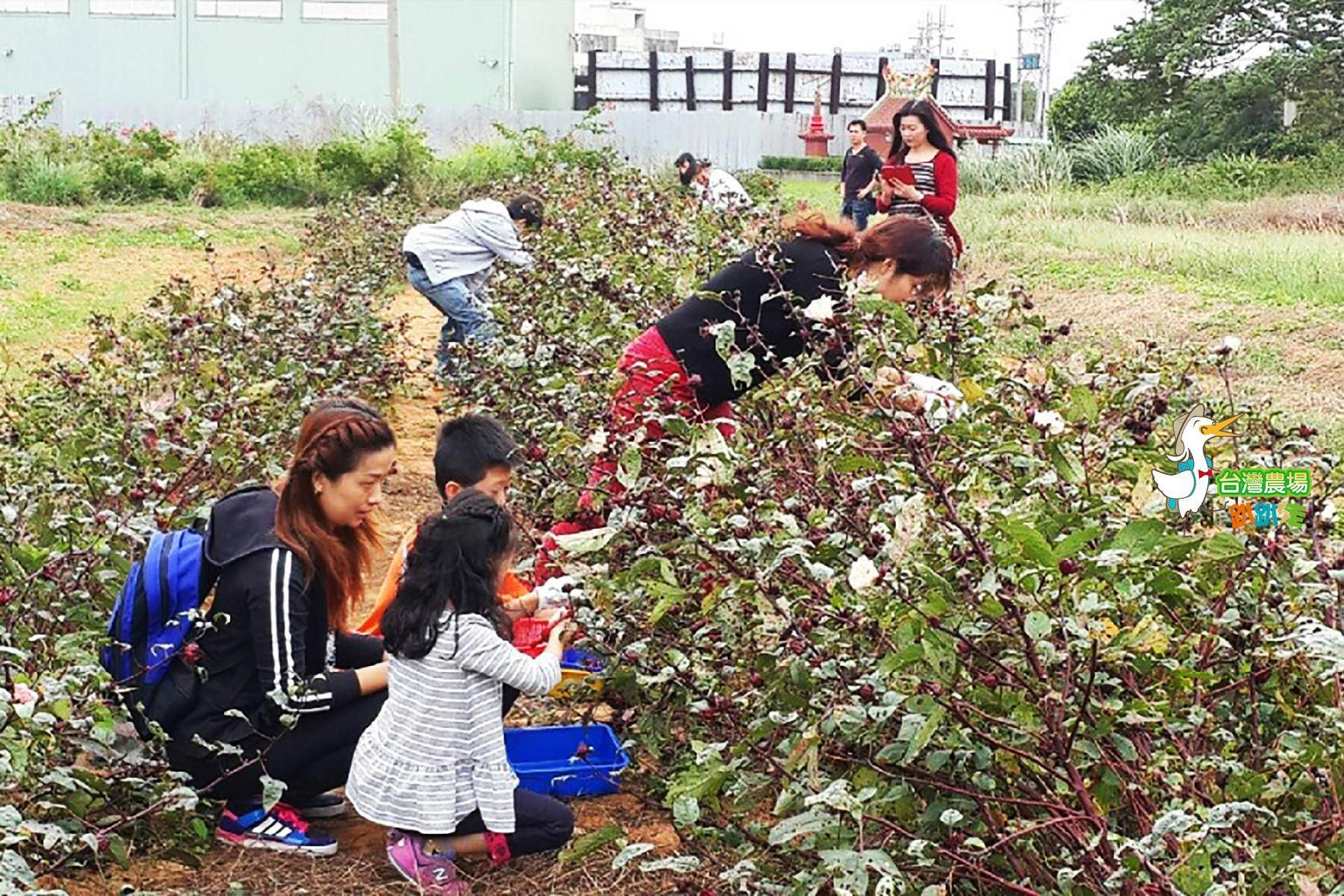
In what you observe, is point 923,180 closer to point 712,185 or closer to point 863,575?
point 712,185

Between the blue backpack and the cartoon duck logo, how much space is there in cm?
183

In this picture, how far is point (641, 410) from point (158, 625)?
45.1 inches

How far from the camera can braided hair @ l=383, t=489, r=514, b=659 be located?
3.46 metres

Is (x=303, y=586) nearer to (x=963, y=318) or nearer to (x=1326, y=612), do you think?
(x=963, y=318)

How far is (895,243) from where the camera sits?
4117 mm

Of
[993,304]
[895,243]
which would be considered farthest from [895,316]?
[895,243]

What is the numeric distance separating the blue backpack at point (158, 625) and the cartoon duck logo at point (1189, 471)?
6.02 feet

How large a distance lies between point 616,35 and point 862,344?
8111 cm

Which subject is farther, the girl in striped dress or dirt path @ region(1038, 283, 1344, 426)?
dirt path @ region(1038, 283, 1344, 426)

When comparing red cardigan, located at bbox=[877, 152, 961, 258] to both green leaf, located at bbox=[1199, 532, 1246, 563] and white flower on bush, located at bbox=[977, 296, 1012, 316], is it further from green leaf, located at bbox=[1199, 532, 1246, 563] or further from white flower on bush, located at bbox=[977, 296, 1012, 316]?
green leaf, located at bbox=[1199, 532, 1246, 563]

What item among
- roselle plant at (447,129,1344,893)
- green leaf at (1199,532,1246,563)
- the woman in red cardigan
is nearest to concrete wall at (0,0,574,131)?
the woman in red cardigan

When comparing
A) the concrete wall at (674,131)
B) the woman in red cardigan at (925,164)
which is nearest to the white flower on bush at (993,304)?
the woman in red cardigan at (925,164)

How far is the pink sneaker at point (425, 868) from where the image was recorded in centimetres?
350

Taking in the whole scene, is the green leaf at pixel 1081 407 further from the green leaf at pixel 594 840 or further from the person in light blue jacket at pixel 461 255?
the person in light blue jacket at pixel 461 255
